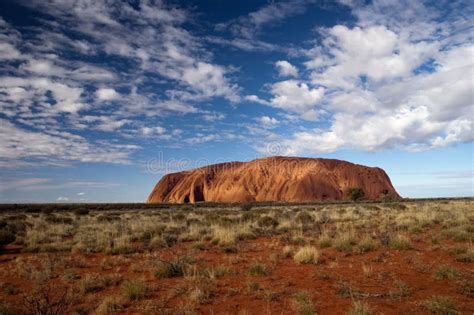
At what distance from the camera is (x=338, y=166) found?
4001 inches

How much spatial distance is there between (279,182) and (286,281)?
8934 centimetres

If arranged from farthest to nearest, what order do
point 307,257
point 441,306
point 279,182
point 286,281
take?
point 279,182, point 307,257, point 286,281, point 441,306

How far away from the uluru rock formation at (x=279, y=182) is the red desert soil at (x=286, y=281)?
251 ft

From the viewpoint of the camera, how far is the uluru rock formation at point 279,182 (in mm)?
89938

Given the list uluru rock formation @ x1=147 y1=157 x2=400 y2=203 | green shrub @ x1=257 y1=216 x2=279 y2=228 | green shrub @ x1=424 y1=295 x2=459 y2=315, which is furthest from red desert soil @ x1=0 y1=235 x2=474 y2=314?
uluru rock formation @ x1=147 y1=157 x2=400 y2=203

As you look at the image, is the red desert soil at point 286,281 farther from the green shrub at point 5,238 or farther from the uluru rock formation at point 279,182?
the uluru rock formation at point 279,182

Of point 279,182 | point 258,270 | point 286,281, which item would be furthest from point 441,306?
point 279,182

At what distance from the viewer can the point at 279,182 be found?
96000 millimetres

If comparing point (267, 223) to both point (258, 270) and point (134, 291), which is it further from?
point (134, 291)

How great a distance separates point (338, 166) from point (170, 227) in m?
90.4

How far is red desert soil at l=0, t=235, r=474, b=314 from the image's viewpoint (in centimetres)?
581

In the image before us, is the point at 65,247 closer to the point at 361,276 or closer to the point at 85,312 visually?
the point at 85,312

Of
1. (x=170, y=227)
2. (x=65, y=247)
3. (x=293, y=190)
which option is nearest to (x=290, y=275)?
(x=65, y=247)

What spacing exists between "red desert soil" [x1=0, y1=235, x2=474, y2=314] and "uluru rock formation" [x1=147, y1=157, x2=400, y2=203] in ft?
251
